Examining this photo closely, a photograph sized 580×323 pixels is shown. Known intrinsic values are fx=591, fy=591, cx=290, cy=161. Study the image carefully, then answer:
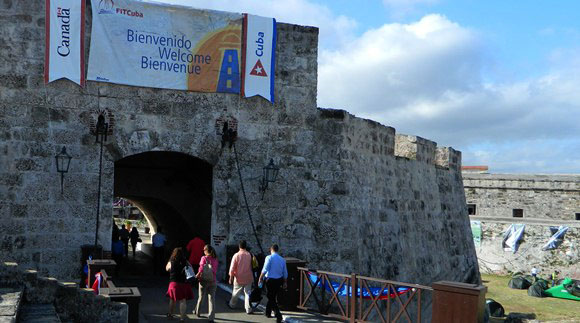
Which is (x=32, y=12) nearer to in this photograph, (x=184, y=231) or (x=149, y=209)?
(x=184, y=231)

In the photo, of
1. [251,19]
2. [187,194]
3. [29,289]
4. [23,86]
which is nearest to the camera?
[29,289]

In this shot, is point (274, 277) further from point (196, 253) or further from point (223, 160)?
point (223, 160)

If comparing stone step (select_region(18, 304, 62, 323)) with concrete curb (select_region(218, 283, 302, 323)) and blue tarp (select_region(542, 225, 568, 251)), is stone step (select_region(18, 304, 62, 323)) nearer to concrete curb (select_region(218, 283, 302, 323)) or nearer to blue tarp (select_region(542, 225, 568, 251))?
concrete curb (select_region(218, 283, 302, 323))

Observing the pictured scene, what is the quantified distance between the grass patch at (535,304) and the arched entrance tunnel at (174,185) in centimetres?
1274

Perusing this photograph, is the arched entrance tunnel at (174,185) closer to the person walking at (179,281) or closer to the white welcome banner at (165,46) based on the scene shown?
the white welcome banner at (165,46)

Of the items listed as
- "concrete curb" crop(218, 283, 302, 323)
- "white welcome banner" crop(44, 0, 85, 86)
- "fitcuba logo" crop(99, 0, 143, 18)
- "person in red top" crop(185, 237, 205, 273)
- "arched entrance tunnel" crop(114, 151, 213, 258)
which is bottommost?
"concrete curb" crop(218, 283, 302, 323)

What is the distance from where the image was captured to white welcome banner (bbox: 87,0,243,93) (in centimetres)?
1115

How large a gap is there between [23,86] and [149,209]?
9.58 meters

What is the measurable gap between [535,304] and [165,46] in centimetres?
1875

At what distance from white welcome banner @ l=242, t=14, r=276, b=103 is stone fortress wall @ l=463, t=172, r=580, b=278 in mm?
22644

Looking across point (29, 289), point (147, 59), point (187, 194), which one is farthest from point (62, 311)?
point (187, 194)

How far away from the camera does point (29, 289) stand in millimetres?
7648

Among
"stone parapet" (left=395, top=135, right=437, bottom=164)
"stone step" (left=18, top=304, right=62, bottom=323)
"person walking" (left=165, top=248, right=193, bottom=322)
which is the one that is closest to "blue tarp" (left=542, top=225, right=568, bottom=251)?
"stone parapet" (left=395, top=135, right=437, bottom=164)

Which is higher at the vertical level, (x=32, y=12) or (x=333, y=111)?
(x=32, y=12)
